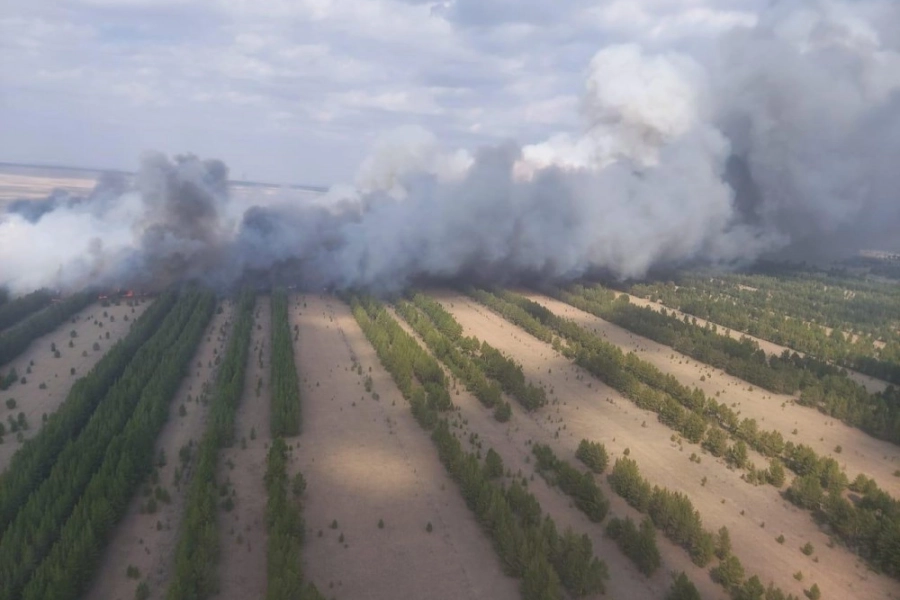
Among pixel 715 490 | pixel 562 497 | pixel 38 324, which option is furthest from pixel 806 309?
pixel 38 324

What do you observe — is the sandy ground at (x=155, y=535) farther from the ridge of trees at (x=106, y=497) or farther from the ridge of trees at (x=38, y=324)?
the ridge of trees at (x=38, y=324)

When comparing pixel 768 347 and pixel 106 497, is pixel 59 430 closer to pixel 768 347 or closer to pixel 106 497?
pixel 106 497

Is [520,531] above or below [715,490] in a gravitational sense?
above

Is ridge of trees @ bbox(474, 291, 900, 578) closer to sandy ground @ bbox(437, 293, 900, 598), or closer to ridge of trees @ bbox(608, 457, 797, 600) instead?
sandy ground @ bbox(437, 293, 900, 598)

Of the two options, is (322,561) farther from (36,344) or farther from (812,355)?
(812,355)

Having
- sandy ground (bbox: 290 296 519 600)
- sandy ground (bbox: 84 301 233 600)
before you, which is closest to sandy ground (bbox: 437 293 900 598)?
sandy ground (bbox: 290 296 519 600)
